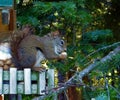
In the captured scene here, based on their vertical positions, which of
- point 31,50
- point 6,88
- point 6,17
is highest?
point 6,17

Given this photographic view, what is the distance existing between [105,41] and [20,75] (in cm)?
186

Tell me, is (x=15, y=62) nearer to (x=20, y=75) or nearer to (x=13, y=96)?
(x=20, y=75)

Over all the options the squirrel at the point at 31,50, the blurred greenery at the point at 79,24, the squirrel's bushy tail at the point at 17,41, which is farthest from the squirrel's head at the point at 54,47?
the blurred greenery at the point at 79,24

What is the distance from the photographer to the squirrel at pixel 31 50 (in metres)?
1.98

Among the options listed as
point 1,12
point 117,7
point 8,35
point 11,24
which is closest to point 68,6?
point 11,24

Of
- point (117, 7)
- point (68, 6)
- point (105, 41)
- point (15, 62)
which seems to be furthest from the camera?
point (117, 7)

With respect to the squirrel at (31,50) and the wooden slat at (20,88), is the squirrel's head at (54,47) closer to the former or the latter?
the squirrel at (31,50)

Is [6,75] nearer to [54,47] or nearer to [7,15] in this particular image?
[54,47]

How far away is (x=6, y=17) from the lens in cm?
228

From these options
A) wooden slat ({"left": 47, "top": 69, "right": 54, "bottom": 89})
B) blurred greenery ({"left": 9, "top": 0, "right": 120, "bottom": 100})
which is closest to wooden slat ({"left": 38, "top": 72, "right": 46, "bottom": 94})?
wooden slat ({"left": 47, "top": 69, "right": 54, "bottom": 89})

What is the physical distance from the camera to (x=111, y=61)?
2.96 metres

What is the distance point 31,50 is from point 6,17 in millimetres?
378

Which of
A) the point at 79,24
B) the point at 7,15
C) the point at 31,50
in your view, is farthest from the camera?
the point at 79,24

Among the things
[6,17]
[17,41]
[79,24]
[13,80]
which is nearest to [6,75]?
[13,80]
